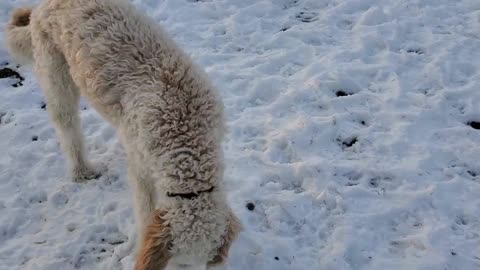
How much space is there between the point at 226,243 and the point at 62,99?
2171 millimetres

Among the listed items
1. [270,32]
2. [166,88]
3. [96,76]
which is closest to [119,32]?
[96,76]

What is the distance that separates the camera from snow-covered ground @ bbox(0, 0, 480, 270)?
412 cm

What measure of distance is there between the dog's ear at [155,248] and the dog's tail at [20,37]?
2423mm

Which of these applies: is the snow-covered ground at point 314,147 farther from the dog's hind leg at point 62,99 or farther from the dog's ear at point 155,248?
the dog's ear at point 155,248

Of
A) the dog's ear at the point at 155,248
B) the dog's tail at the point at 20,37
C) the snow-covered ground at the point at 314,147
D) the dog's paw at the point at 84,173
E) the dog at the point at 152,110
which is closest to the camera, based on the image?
the dog's ear at the point at 155,248

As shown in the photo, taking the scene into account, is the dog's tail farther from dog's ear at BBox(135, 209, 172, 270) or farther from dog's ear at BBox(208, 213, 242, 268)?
dog's ear at BBox(208, 213, 242, 268)

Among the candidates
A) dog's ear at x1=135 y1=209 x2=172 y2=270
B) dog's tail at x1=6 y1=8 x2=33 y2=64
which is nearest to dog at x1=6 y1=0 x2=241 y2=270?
dog's ear at x1=135 y1=209 x2=172 y2=270

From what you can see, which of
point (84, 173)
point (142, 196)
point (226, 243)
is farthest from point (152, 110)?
point (84, 173)

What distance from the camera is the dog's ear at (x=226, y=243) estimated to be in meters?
3.10

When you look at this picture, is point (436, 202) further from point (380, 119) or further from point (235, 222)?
point (235, 222)

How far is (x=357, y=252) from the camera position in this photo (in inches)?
159

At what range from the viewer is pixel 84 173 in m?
4.77

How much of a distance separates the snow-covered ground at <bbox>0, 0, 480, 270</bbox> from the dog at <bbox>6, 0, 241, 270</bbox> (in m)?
0.89

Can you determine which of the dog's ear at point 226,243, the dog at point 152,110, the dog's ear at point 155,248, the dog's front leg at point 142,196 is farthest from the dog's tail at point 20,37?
the dog's ear at point 226,243
